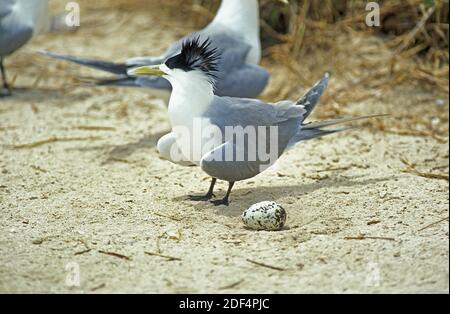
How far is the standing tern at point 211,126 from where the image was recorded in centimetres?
363

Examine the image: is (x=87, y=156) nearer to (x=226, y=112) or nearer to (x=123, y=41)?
(x=226, y=112)

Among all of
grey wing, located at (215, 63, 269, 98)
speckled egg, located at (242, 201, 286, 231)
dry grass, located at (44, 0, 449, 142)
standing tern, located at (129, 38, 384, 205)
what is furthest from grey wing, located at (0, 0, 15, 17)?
speckled egg, located at (242, 201, 286, 231)

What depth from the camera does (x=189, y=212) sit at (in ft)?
12.1

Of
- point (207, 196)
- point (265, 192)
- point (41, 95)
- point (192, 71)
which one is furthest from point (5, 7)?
point (265, 192)

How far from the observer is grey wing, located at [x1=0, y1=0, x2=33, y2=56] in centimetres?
563

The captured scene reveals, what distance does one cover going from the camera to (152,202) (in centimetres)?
384

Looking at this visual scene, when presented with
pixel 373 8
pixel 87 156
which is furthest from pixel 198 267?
pixel 373 8

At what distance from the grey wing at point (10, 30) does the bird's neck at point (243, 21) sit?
148 cm

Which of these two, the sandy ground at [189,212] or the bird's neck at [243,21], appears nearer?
the sandy ground at [189,212]

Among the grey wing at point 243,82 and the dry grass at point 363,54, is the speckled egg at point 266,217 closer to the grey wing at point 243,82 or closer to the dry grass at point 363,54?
the grey wing at point 243,82

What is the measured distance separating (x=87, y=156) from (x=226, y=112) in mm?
1206

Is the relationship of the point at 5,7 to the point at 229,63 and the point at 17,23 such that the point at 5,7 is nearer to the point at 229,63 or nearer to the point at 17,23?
the point at 17,23

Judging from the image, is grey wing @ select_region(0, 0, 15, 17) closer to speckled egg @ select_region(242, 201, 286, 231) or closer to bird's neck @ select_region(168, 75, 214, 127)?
bird's neck @ select_region(168, 75, 214, 127)

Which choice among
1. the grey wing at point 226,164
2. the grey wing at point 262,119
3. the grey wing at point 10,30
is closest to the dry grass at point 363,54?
the grey wing at point 262,119
